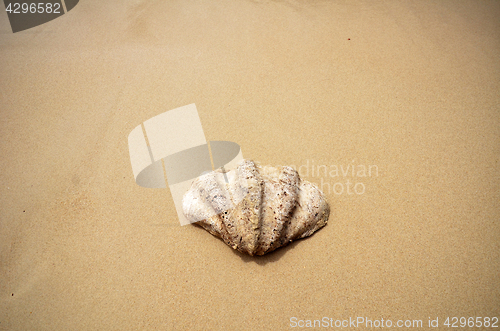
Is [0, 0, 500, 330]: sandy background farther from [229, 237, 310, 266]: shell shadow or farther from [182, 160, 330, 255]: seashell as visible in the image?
[182, 160, 330, 255]: seashell

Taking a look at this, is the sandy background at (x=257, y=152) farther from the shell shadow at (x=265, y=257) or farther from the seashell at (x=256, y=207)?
the seashell at (x=256, y=207)

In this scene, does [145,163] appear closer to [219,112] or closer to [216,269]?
[219,112]

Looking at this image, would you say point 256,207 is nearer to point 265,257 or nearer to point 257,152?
point 265,257

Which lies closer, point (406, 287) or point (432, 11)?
point (406, 287)

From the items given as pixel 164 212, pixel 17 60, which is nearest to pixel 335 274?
pixel 164 212

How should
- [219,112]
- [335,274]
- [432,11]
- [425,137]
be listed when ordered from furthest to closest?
[432,11] → [219,112] → [425,137] → [335,274]

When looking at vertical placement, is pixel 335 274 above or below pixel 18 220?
below

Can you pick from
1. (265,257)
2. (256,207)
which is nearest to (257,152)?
(256,207)
